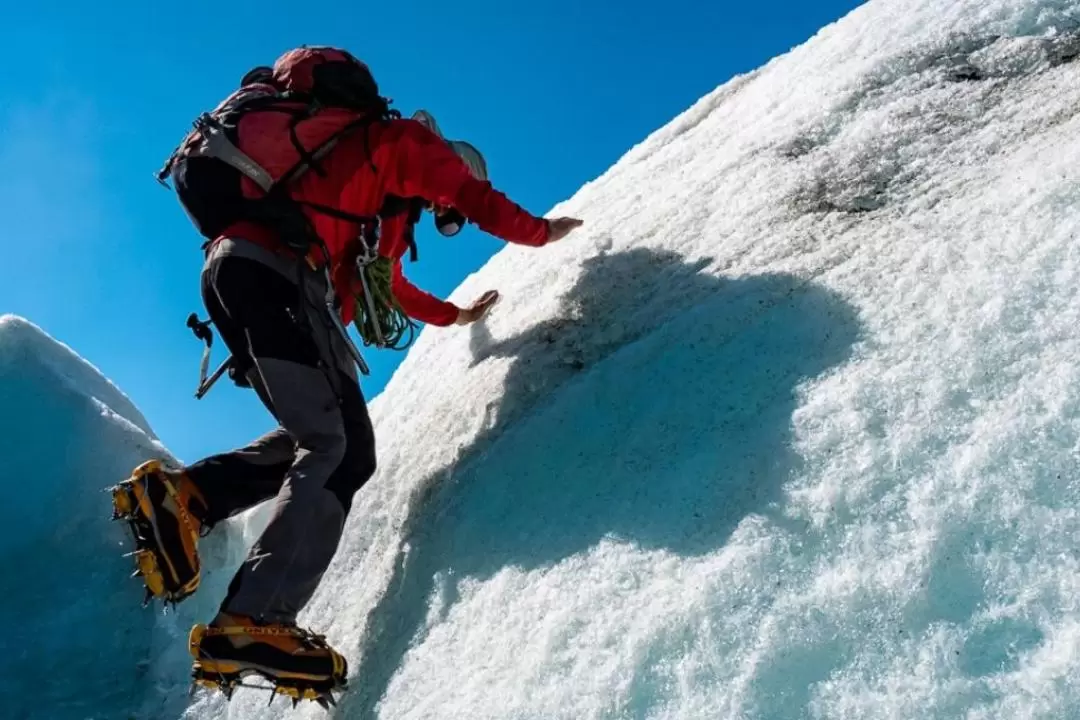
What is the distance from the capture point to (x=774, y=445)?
3697 millimetres

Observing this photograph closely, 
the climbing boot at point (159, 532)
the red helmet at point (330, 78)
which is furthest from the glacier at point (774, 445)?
the red helmet at point (330, 78)

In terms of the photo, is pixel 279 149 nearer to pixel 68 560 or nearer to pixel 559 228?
pixel 559 228

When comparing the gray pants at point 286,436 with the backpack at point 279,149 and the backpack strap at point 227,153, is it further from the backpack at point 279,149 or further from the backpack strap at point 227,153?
the backpack strap at point 227,153

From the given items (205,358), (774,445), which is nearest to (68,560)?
(205,358)

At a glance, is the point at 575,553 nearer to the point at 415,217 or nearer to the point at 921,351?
the point at 921,351

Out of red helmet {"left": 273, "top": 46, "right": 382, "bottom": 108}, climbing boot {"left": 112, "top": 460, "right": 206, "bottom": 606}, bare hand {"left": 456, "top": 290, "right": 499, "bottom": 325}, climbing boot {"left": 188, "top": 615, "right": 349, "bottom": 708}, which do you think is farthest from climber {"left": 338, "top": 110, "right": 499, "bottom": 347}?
climbing boot {"left": 188, "top": 615, "right": 349, "bottom": 708}

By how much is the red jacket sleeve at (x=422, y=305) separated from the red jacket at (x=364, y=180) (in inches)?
36.8

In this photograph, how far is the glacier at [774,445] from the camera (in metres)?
2.98

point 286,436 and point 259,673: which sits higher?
point 286,436

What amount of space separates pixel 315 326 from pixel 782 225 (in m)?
2.36

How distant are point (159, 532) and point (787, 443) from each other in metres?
2.64

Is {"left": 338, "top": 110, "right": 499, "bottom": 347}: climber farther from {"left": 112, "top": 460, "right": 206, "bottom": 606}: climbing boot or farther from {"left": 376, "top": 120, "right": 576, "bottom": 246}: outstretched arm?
{"left": 112, "top": 460, "right": 206, "bottom": 606}: climbing boot

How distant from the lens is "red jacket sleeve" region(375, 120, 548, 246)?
4.96 m

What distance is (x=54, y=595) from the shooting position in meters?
5.40
